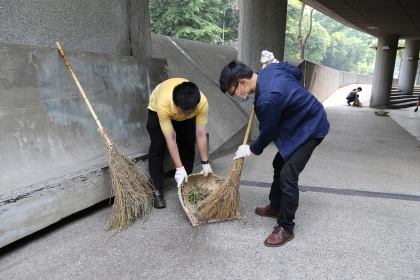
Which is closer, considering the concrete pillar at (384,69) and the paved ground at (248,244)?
the paved ground at (248,244)

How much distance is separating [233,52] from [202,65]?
7.35 ft

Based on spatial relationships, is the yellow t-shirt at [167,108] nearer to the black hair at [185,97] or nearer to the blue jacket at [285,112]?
the black hair at [185,97]

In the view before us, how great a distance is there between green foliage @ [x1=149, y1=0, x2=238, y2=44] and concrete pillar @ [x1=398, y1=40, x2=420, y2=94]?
10.3m

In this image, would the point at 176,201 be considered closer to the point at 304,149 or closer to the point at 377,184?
the point at 304,149

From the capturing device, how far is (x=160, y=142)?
315cm

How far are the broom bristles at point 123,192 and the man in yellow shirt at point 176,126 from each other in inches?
11.1

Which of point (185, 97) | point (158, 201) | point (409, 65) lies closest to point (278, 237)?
point (158, 201)

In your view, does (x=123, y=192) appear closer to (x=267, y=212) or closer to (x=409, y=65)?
(x=267, y=212)

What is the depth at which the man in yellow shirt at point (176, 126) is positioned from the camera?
8.66 ft

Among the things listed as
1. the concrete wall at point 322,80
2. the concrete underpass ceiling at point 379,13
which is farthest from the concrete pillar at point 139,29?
the concrete wall at point 322,80

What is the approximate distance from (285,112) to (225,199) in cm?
93

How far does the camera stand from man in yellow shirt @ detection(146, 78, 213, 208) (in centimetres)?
264

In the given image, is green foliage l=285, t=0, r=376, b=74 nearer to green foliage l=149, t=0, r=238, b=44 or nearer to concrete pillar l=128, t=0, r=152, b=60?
green foliage l=149, t=0, r=238, b=44

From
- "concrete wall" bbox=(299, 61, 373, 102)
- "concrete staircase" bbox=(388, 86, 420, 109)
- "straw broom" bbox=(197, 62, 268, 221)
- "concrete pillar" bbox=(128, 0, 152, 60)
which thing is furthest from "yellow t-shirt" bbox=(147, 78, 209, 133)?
"concrete staircase" bbox=(388, 86, 420, 109)
